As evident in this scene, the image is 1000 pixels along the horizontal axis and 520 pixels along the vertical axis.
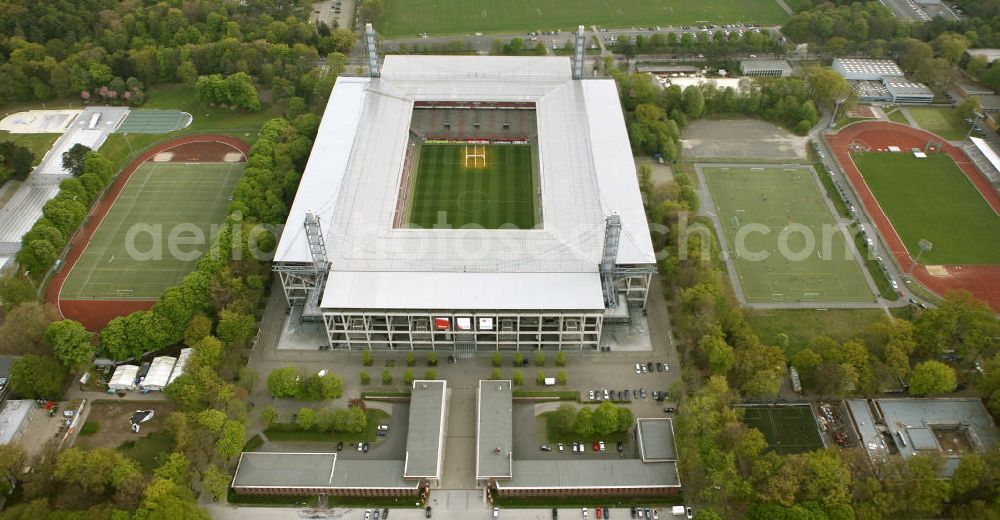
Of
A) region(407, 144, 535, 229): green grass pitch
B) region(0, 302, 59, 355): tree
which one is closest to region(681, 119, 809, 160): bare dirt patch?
region(407, 144, 535, 229): green grass pitch

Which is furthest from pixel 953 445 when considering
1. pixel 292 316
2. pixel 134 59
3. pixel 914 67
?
pixel 134 59

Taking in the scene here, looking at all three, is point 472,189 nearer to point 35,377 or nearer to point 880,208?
point 35,377

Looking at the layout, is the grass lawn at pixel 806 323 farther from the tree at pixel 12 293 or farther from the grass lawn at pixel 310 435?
the tree at pixel 12 293

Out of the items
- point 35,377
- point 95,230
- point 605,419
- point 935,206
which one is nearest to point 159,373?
point 35,377

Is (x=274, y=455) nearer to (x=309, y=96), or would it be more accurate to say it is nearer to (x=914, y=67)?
(x=309, y=96)

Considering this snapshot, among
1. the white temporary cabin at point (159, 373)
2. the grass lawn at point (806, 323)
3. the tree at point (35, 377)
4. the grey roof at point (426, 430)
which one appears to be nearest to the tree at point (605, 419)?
the grey roof at point (426, 430)

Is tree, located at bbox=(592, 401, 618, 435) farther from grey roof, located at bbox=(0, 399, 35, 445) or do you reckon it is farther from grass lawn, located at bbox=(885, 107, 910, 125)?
grass lawn, located at bbox=(885, 107, 910, 125)
